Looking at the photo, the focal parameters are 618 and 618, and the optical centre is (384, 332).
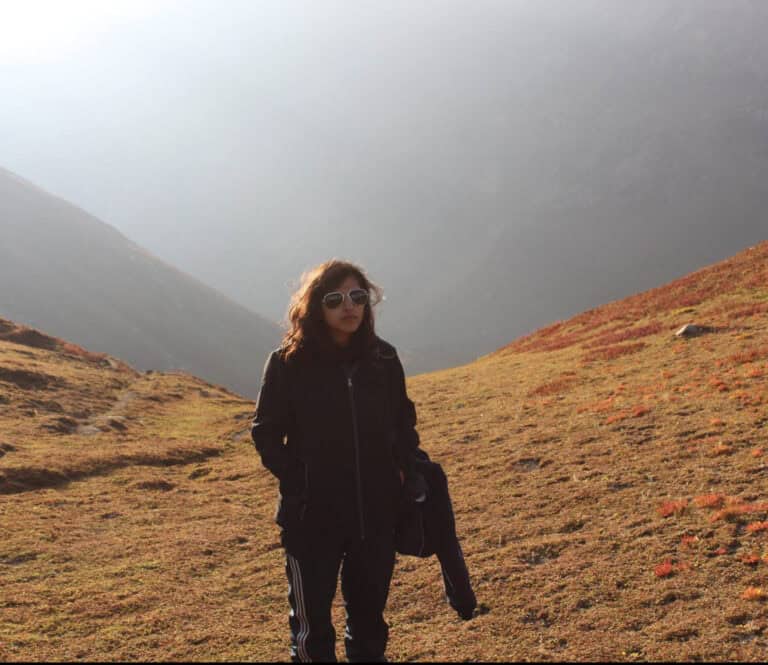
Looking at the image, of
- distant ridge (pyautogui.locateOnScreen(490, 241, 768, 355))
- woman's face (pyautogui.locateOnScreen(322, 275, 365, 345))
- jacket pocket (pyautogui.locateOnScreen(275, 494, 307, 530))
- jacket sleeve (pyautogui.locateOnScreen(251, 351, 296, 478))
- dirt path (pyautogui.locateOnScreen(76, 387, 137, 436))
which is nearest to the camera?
jacket pocket (pyautogui.locateOnScreen(275, 494, 307, 530))

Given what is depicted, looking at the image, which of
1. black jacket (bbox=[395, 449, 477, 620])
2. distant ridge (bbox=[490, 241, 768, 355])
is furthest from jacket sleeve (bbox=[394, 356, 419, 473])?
distant ridge (bbox=[490, 241, 768, 355])

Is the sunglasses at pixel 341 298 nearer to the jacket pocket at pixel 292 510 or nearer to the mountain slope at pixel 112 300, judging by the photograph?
the jacket pocket at pixel 292 510

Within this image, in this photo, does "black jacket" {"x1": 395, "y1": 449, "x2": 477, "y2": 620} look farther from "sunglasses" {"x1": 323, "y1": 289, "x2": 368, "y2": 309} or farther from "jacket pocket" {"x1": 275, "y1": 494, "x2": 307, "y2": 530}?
"sunglasses" {"x1": 323, "y1": 289, "x2": 368, "y2": 309}

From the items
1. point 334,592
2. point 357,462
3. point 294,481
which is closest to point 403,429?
Result: point 357,462

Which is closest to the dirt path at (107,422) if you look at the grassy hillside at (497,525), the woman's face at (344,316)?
the grassy hillside at (497,525)

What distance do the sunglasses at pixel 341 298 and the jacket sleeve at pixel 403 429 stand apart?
2.13 feet

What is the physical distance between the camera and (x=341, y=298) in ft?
17.9

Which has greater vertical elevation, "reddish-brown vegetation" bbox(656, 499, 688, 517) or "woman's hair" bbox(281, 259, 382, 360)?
"woman's hair" bbox(281, 259, 382, 360)

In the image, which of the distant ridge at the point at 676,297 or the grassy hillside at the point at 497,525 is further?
the distant ridge at the point at 676,297

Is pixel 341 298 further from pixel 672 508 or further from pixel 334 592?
pixel 672 508

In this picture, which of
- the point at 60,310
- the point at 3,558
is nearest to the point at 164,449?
the point at 3,558

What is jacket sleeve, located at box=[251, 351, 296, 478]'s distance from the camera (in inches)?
206

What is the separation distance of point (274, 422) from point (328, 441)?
0.50 m

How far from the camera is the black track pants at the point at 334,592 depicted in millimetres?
5117
